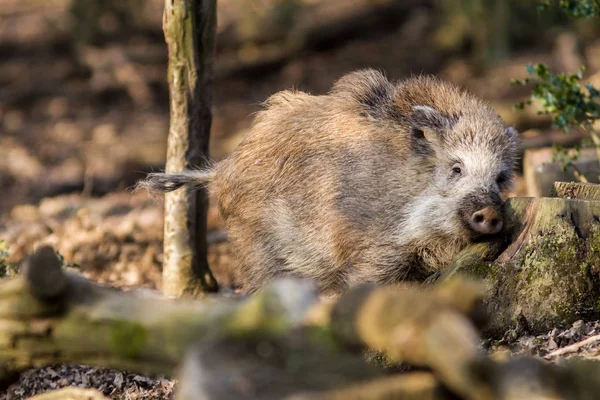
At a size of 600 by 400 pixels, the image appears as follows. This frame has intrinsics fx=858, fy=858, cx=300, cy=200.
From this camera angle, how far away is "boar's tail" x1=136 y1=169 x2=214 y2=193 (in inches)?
239

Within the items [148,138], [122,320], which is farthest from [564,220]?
[148,138]

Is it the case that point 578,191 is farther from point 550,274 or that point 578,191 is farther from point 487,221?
point 550,274

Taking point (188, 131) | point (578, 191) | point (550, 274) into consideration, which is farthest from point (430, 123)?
point (188, 131)

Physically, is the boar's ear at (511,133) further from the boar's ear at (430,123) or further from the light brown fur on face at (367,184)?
the boar's ear at (430,123)

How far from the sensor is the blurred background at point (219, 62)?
12.4 metres

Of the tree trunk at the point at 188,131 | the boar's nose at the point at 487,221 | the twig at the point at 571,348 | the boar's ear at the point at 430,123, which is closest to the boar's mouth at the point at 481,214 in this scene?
the boar's nose at the point at 487,221

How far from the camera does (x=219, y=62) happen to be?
627 inches

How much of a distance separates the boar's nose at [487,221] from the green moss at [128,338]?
97.7 inches

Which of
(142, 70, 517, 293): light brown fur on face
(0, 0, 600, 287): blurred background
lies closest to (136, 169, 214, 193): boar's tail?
(142, 70, 517, 293): light brown fur on face

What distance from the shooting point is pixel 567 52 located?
1543cm

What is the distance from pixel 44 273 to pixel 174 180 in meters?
2.97

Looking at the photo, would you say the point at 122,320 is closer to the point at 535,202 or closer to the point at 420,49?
the point at 535,202

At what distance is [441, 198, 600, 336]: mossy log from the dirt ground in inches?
131

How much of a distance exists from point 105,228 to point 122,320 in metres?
5.68
